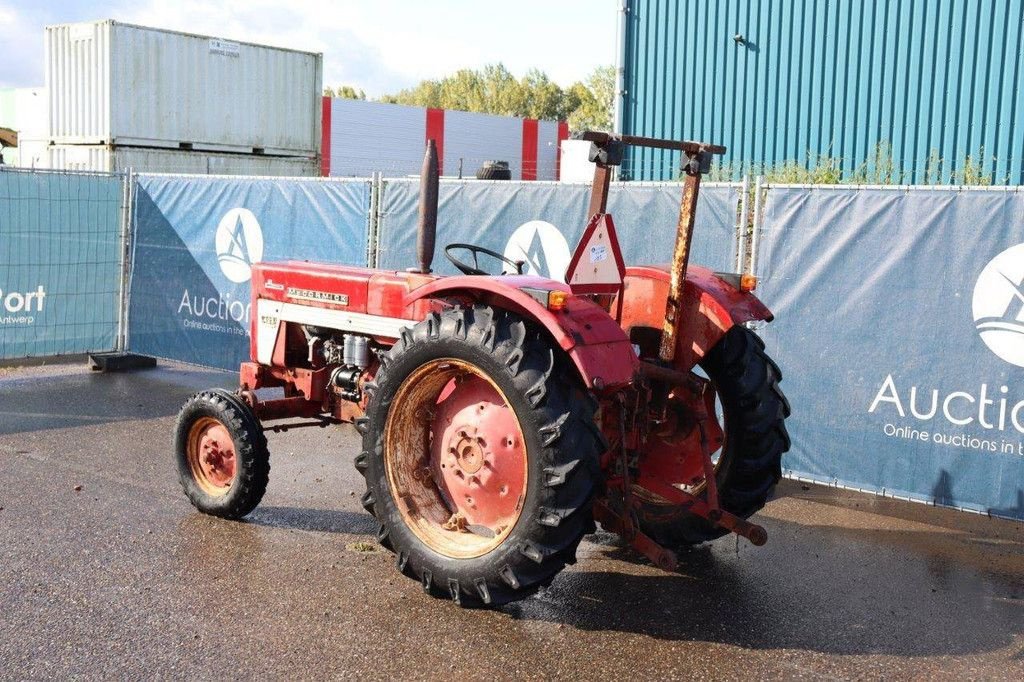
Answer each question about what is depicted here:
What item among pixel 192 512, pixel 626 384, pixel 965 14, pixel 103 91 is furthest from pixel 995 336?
pixel 103 91

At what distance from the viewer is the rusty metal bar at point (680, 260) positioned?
5098 millimetres

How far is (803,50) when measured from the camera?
15.2 metres

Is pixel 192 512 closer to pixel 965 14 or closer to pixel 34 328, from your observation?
pixel 34 328

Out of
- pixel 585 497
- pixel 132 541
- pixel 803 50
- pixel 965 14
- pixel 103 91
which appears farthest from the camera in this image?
pixel 103 91

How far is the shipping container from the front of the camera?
16547mm

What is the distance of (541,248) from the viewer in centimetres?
840

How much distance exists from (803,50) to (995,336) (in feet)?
32.0

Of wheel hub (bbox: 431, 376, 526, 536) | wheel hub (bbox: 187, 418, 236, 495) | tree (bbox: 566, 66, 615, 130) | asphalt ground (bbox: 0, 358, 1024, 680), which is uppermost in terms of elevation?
tree (bbox: 566, 66, 615, 130)

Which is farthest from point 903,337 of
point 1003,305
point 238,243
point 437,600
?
point 238,243

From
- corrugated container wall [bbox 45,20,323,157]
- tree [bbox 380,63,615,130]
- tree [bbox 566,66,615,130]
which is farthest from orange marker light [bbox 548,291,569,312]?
tree [bbox 380,63,615,130]

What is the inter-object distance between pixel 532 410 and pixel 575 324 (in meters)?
0.41

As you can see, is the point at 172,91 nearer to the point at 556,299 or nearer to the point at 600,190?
the point at 600,190

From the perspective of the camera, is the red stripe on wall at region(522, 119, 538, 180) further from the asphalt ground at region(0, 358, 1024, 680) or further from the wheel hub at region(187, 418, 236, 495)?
the wheel hub at region(187, 418, 236, 495)

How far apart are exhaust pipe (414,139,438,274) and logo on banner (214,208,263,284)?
5.27 meters
